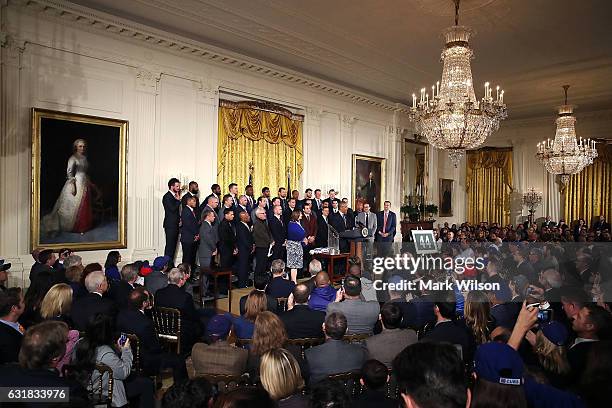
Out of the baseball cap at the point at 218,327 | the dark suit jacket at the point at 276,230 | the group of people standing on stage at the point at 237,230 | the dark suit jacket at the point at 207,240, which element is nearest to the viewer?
the baseball cap at the point at 218,327

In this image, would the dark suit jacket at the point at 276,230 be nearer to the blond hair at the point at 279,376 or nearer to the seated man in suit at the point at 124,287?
the seated man in suit at the point at 124,287

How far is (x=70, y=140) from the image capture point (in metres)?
7.65

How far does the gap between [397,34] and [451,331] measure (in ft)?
23.0

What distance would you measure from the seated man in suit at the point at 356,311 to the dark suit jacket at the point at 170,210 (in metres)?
5.34

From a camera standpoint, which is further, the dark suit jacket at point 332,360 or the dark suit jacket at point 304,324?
the dark suit jacket at point 304,324

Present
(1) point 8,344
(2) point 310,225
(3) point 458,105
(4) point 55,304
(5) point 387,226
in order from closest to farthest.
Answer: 1. (1) point 8,344
2. (4) point 55,304
3. (3) point 458,105
4. (2) point 310,225
5. (5) point 387,226

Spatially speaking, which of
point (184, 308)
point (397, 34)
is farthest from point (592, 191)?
point (184, 308)

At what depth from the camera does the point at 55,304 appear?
3967mm

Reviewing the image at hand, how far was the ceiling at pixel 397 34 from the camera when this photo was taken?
24.8 feet

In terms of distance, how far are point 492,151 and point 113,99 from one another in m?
15.7

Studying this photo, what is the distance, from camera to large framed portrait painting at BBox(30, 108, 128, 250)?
7.29 metres

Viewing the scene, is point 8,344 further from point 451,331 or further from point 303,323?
point 451,331

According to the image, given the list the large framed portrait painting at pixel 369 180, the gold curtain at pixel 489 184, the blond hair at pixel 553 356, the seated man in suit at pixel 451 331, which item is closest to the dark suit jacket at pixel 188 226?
the seated man in suit at pixel 451 331

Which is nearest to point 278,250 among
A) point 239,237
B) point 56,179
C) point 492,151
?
point 239,237
